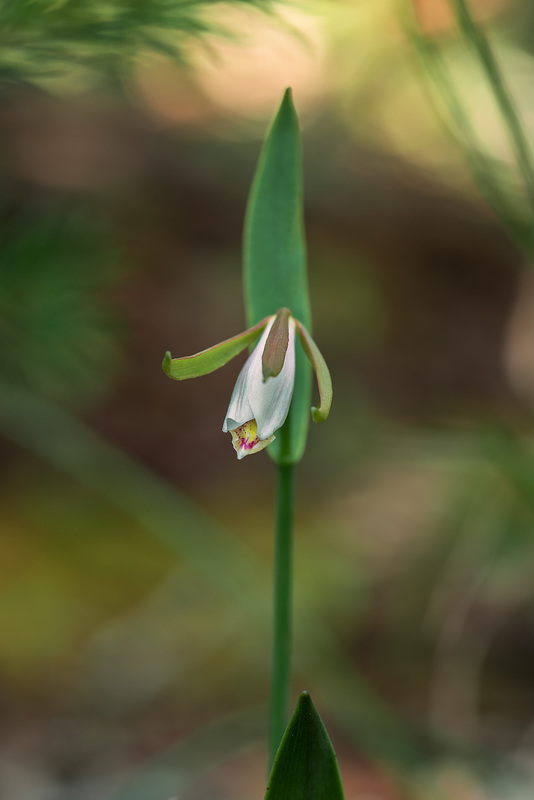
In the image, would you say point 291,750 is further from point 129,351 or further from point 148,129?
point 148,129

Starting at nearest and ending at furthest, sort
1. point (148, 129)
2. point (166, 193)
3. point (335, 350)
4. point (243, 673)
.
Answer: point (243, 673)
point (335, 350)
point (166, 193)
point (148, 129)

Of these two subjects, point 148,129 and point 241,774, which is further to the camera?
point 148,129

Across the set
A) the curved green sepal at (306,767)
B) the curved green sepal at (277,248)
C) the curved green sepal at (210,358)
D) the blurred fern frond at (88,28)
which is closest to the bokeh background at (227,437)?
the blurred fern frond at (88,28)

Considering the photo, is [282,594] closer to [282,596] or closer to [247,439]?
[282,596]

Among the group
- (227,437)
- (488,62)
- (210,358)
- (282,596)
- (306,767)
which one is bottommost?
(306,767)

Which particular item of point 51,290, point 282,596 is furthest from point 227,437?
point 282,596

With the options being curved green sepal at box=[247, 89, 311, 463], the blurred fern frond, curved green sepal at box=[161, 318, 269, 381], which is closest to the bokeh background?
the blurred fern frond

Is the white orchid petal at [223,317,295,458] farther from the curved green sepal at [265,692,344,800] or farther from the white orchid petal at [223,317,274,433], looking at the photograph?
the curved green sepal at [265,692,344,800]

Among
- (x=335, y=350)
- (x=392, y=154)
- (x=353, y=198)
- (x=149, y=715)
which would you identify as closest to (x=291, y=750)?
(x=149, y=715)
